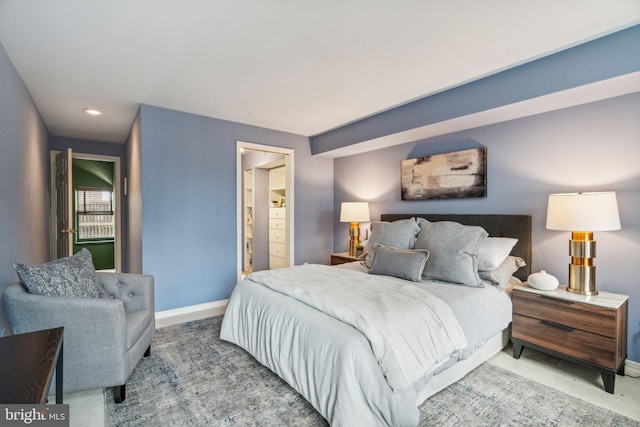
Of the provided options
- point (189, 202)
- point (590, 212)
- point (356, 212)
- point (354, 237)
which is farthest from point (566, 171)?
point (189, 202)

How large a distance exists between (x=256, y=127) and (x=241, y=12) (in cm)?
245

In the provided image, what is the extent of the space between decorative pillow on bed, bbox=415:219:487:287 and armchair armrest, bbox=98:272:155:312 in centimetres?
235

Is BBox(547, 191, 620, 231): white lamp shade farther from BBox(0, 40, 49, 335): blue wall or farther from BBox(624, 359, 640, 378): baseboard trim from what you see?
BBox(0, 40, 49, 335): blue wall

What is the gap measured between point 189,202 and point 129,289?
57.0 inches

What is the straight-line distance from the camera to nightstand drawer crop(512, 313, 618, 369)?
2.04 metres

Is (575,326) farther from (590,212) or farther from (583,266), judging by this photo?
(590,212)

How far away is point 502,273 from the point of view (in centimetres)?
259

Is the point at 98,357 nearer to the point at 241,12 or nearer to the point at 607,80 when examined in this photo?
the point at 241,12

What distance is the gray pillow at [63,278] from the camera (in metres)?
1.79

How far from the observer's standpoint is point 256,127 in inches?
165

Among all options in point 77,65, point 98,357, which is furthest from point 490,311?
point 77,65

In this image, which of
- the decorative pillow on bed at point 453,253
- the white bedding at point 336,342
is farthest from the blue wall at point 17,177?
the decorative pillow on bed at point 453,253

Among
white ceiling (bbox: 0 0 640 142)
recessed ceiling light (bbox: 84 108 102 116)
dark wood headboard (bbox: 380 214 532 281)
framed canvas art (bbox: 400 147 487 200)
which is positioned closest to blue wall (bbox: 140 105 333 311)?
white ceiling (bbox: 0 0 640 142)

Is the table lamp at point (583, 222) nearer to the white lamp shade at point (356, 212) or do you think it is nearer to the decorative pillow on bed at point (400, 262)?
the decorative pillow on bed at point (400, 262)
